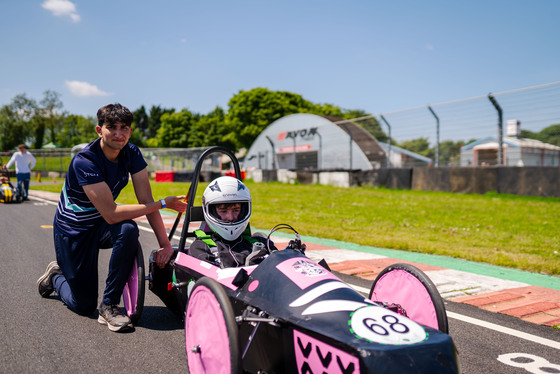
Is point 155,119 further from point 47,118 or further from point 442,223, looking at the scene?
point 442,223

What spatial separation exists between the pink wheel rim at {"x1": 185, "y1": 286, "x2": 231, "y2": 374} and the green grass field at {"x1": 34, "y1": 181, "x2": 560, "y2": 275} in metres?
4.83

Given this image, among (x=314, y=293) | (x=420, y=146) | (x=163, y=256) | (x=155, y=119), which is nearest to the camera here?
(x=314, y=293)

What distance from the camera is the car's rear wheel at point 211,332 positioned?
233 cm

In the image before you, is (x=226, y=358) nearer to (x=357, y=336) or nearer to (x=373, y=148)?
(x=357, y=336)

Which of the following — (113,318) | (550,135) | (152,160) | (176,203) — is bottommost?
(113,318)

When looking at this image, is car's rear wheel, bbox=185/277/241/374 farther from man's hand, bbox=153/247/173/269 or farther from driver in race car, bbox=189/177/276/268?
man's hand, bbox=153/247/173/269

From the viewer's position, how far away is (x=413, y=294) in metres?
2.97

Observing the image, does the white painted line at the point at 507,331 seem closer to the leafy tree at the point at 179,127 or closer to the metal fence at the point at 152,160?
the metal fence at the point at 152,160

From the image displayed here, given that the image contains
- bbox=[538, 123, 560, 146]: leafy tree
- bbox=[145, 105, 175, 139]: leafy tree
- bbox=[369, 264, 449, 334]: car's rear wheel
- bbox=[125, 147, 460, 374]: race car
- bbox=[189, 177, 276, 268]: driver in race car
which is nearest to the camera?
bbox=[125, 147, 460, 374]: race car

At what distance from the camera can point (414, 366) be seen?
1944mm

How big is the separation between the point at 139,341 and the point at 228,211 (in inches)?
45.9

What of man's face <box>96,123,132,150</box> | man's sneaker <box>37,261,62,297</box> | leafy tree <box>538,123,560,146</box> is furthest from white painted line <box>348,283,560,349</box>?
leafy tree <box>538,123,560,146</box>

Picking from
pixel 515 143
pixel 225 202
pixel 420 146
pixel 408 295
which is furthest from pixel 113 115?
pixel 420 146

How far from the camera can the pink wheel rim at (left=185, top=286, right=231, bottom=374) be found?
2412mm
